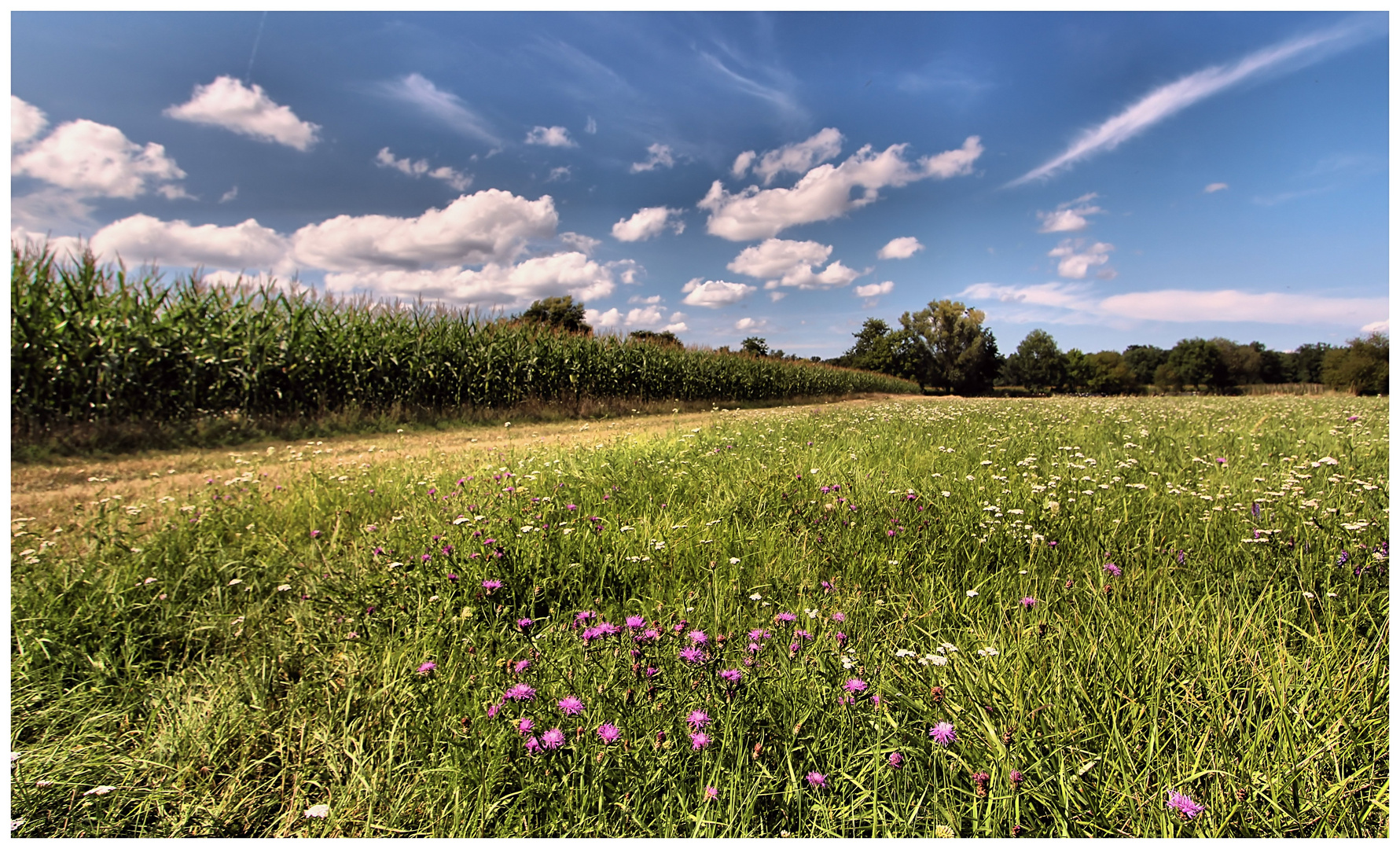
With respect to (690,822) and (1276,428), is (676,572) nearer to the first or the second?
(690,822)

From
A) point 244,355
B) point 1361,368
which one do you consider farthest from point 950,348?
point 244,355

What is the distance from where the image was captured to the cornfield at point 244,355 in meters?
7.88

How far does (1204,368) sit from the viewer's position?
83.2 meters

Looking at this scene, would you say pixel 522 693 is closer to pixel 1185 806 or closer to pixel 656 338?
pixel 1185 806

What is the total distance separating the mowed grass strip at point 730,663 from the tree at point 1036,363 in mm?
90858

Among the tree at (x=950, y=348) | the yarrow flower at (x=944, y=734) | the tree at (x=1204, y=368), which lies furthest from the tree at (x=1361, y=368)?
the tree at (x=1204, y=368)

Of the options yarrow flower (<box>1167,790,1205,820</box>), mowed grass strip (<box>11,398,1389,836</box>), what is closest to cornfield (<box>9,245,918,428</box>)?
mowed grass strip (<box>11,398,1389,836</box>)

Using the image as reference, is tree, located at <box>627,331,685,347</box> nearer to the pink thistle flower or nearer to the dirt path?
the dirt path

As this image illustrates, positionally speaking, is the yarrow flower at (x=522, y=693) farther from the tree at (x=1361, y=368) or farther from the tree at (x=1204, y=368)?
the tree at (x=1204, y=368)

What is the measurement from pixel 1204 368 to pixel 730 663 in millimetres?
110820

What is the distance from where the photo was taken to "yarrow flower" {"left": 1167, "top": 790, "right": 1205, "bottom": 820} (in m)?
1.13

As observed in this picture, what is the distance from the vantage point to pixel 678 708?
1.51 m

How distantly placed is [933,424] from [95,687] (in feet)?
23.9

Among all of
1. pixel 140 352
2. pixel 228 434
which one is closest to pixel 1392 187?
pixel 228 434
